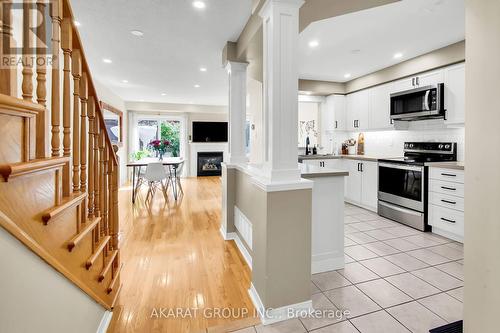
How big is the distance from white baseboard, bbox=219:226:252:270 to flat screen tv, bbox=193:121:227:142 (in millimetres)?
5862

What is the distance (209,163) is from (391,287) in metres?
7.56

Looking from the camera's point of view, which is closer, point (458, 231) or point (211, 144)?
point (458, 231)

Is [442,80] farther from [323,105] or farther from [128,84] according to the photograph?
[128,84]

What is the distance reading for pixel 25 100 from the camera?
35.4 inches

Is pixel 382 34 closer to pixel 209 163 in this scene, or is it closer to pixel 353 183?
pixel 353 183

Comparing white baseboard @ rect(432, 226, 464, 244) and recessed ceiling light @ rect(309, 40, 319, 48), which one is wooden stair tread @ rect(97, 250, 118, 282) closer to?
recessed ceiling light @ rect(309, 40, 319, 48)

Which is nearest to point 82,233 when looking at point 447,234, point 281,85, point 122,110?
point 281,85

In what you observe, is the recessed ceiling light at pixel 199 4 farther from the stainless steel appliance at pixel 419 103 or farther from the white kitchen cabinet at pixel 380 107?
the white kitchen cabinet at pixel 380 107

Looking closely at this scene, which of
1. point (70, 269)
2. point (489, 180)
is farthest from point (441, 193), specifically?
point (70, 269)

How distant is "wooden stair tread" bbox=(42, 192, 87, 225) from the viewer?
1006mm

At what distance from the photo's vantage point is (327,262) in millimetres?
2477

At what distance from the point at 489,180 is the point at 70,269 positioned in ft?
6.45

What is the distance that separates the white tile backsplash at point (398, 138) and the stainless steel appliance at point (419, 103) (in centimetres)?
38

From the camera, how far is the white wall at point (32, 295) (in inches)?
30.1
